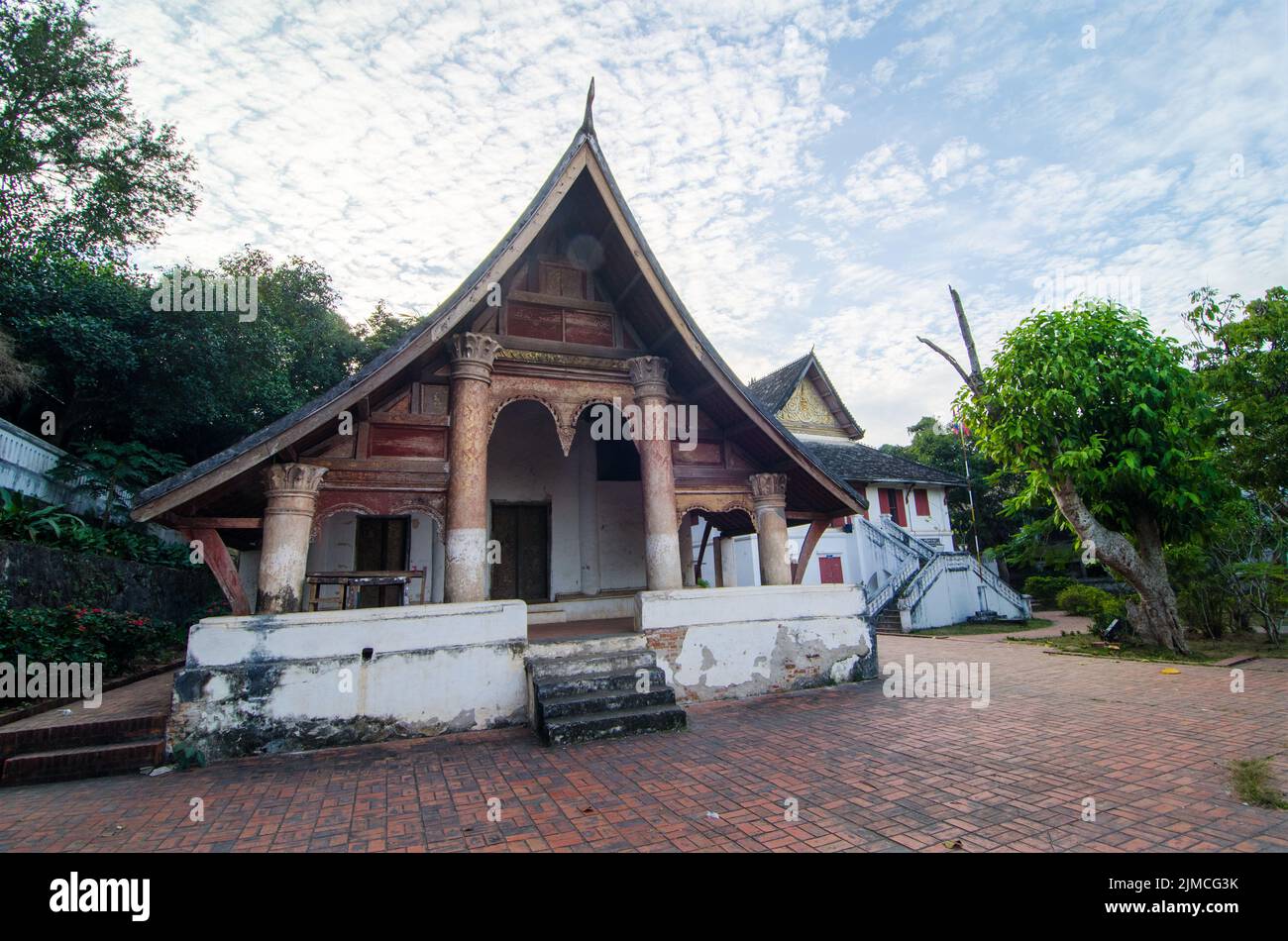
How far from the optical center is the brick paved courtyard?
3.60 metres

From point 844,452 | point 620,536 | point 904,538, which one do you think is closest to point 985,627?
point 904,538

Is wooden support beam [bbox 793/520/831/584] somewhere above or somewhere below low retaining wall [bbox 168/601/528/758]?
above

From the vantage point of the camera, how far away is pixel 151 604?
12320 millimetres

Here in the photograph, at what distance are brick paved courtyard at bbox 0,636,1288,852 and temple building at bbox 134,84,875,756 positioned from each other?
1.84 ft

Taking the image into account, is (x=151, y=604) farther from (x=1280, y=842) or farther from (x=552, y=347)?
(x=1280, y=842)

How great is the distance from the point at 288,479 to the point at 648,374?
4.63 meters

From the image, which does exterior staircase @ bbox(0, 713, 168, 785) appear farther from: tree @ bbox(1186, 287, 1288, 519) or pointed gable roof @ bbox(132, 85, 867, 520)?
tree @ bbox(1186, 287, 1288, 519)

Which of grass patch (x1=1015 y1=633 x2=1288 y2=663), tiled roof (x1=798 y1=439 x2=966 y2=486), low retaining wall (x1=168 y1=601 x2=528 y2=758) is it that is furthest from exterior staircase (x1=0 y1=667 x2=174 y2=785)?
tiled roof (x1=798 y1=439 x2=966 y2=486)

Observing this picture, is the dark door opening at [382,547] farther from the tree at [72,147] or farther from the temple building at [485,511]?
the tree at [72,147]

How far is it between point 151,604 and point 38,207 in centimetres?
1241

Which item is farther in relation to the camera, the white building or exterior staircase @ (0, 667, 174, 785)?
the white building

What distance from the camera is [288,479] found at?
6.71 meters

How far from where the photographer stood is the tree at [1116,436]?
10883mm

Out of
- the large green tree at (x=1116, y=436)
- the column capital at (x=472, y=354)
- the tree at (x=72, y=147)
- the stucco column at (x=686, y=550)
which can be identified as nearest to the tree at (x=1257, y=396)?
the large green tree at (x=1116, y=436)
